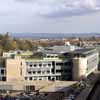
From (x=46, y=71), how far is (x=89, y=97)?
45.9 feet

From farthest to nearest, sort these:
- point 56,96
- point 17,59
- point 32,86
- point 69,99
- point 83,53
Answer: point 83,53, point 17,59, point 32,86, point 56,96, point 69,99

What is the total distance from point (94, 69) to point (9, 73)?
43.5 feet

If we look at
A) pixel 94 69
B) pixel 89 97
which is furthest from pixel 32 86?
pixel 94 69

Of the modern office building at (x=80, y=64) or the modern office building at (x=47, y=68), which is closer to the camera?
the modern office building at (x=47, y=68)

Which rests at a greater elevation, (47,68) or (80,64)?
(80,64)

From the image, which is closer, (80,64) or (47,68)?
(80,64)

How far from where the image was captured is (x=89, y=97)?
24.3 meters

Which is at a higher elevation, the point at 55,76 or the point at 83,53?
the point at 83,53

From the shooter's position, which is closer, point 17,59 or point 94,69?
point 17,59

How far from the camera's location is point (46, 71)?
1494 inches

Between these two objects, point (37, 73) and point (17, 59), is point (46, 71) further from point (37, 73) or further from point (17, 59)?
point (17, 59)

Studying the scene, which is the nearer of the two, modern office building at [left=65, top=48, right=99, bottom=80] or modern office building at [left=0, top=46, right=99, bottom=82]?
modern office building at [left=0, top=46, right=99, bottom=82]

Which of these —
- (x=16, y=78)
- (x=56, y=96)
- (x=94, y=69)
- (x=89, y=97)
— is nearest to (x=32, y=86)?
(x=16, y=78)

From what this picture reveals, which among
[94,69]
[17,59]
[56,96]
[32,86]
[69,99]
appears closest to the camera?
[69,99]
